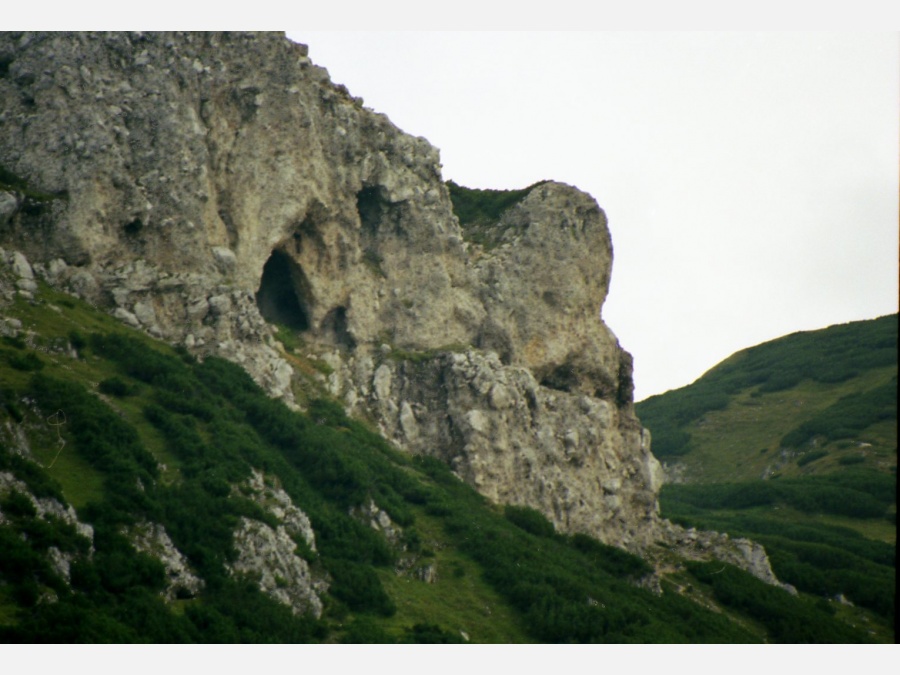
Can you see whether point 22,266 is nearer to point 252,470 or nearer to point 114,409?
point 114,409

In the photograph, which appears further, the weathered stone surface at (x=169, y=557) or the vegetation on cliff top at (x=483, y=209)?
the vegetation on cliff top at (x=483, y=209)

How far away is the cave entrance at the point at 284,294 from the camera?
2953 inches

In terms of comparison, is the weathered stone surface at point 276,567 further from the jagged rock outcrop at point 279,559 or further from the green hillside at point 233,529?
the green hillside at point 233,529

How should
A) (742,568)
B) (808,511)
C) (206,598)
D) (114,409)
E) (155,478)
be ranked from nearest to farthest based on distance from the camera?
(206,598) → (155,478) → (114,409) → (742,568) → (808,511)

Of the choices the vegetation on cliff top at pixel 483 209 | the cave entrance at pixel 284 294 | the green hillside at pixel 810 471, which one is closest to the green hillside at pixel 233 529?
the cave entrance at pixel 284 294

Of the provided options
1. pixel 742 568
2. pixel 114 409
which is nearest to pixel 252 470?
pixel 114 409

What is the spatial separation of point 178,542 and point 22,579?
11.2 metres

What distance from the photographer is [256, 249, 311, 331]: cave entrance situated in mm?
75000

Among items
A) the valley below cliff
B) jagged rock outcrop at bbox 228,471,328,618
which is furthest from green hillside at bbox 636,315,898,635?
jagged rock outcrop at bbox 228,471,328,618

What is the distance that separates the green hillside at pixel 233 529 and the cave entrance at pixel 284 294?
873 cm

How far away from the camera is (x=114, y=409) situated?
54.3 meters

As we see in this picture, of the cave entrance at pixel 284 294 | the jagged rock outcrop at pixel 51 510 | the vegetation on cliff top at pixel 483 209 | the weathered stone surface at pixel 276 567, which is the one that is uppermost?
the vegetation on cliff top at pixel 483 209

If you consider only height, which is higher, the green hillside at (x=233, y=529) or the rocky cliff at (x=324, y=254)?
the rocky cliff at (x=324, y=254)

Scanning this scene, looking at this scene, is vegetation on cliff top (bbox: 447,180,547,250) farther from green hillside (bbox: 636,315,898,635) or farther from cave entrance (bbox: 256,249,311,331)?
green hillside (bbox: 636,315,898,635)
